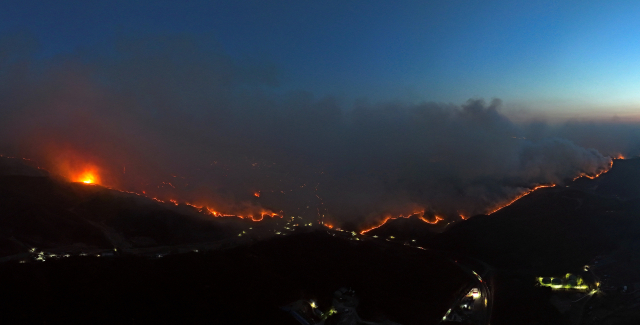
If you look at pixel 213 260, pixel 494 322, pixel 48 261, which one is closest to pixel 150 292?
pixel 213 260

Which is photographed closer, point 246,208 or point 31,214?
point 31,214

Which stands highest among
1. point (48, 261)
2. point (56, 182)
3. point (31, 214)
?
point (56, 182)

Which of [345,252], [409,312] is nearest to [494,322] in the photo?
[409,312]

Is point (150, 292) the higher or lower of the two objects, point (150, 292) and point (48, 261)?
the lower

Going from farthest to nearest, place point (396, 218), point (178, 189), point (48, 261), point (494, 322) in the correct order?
point (178, 189) → point (396, 218) → point (48, 261) → point (494, 322)

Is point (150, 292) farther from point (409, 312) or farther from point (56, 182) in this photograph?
point (56, 182)

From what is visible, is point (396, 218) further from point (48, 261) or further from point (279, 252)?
point (48, 261)

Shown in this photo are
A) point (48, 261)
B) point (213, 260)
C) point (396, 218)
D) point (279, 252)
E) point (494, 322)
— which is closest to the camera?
point (494, 322)

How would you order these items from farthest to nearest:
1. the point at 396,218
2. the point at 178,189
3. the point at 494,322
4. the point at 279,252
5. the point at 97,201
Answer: the point at 178,189, the point at 396,218, the point at 97,201, the point at 279,252, the point at 494,322

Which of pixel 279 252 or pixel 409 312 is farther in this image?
pixel 279 252
